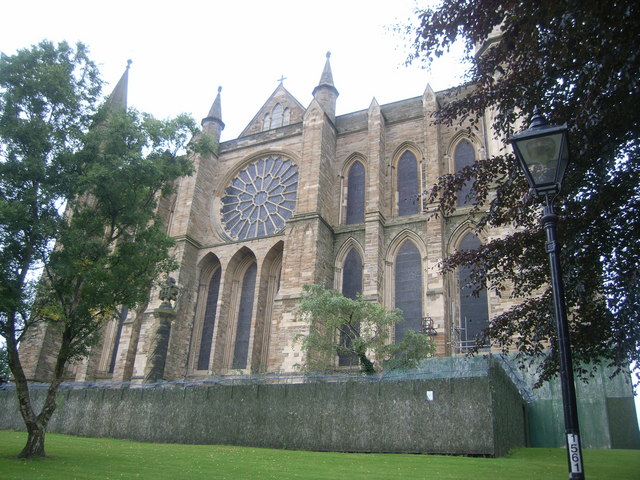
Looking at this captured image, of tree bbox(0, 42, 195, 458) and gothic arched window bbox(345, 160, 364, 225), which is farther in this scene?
gothic arched window bbox(345, 160, 364, 225)

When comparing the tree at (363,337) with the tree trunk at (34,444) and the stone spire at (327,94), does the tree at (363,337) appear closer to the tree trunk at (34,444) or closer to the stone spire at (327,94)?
the tree trunk at (34,444)

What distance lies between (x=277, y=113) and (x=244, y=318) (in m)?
13.0

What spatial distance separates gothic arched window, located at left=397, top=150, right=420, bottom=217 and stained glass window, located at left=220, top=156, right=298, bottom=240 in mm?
5456

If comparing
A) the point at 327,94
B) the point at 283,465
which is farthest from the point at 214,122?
the point at 283,465

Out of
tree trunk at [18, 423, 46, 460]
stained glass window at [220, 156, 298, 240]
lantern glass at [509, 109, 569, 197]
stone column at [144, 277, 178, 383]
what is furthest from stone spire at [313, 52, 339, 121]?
lantern glass at [509, 109, 569, 197]

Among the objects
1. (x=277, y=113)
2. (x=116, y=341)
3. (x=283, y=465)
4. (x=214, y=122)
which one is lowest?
(x=283, y=465)

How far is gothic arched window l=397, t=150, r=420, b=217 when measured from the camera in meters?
25.7

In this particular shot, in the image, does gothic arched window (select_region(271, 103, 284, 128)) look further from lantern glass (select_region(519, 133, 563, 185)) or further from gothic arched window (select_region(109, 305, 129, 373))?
lantern glass (select_region(519, 133, 563, 185))

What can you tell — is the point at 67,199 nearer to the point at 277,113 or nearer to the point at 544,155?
the point at 544,155

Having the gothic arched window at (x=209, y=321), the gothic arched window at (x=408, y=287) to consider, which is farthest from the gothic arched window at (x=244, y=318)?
the gothic arched window at (x=408, y=287)

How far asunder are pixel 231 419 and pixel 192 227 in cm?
1425

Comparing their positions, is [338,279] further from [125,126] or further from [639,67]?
[639,67]

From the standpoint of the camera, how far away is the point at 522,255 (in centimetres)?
1043

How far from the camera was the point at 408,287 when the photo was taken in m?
23.1
